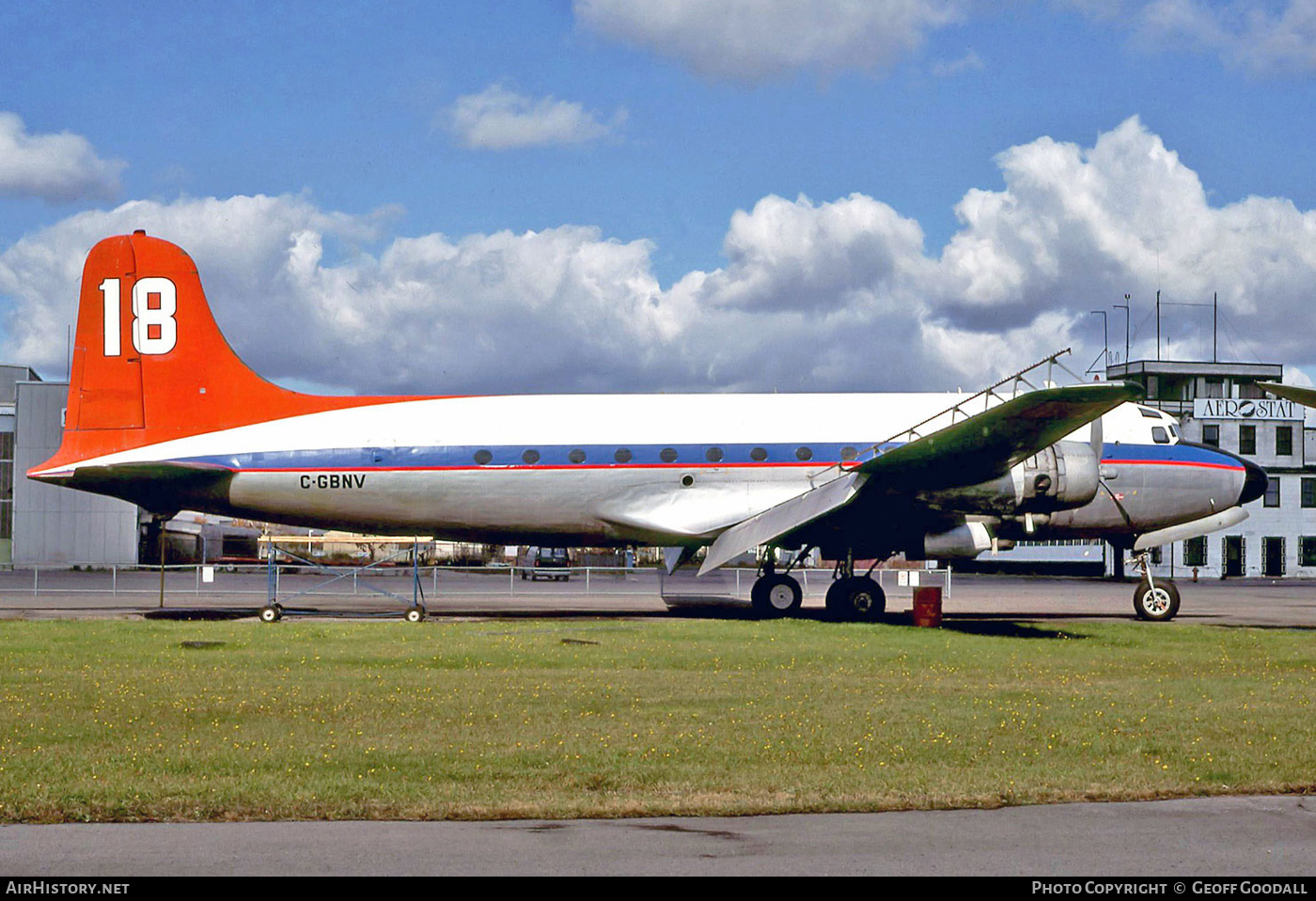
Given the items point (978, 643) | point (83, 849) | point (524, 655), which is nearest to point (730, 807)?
point (83, 849)

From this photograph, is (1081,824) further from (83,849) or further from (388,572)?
(388,572)

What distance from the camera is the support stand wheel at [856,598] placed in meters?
28.2

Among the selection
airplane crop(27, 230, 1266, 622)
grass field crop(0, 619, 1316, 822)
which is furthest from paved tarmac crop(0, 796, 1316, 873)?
airplane crop(27, 230, 1266, 622)

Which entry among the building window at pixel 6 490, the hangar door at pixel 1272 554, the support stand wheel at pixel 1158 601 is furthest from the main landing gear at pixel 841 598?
the hangar door at pixel 1272 554

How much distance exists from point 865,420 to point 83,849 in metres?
22.9

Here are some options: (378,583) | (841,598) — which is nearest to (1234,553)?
(378,583)

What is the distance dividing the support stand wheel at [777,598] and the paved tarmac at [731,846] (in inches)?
801

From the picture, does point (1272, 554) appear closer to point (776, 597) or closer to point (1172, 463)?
point (1172, 463)

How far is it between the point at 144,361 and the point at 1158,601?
24.3m

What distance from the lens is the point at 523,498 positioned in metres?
28.2

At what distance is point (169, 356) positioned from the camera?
28.4 m

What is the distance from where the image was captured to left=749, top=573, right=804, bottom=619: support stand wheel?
29203 mm

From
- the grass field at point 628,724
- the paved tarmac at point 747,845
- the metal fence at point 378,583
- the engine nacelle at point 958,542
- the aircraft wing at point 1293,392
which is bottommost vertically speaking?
the metal fence at point 378,583

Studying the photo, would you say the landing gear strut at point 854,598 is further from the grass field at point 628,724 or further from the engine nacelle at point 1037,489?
the grass field at point 628,724
